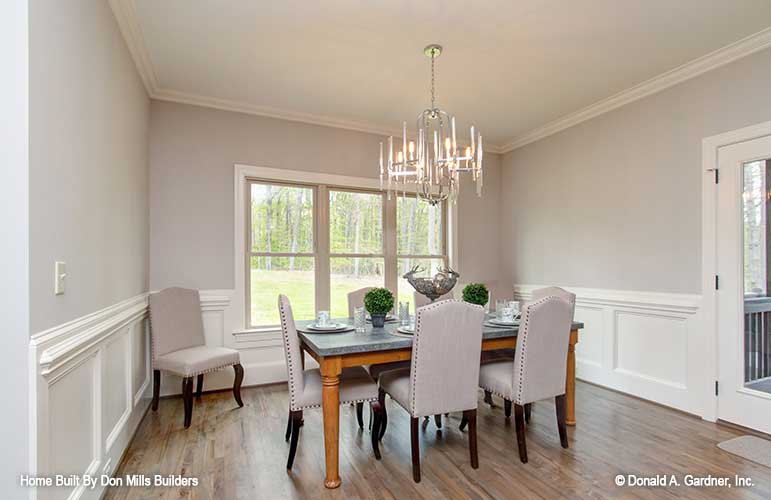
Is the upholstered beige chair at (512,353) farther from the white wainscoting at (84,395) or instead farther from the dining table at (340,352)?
the white wainscoting at (84,395)

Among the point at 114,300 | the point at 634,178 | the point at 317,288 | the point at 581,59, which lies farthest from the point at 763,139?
the point at 114,300

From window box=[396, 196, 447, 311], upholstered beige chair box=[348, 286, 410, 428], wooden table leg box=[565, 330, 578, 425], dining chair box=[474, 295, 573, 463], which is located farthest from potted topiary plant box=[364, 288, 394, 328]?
window box=[396, 196, 447, 311]

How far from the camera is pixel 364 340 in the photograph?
7.82ft

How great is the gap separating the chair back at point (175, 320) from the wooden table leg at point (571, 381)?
3.08 m

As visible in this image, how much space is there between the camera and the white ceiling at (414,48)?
2.45 metres

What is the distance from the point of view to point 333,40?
2787mm

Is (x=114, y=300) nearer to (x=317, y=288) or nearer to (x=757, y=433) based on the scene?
(x=317, y=288)

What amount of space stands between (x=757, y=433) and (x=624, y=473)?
51.1 inches

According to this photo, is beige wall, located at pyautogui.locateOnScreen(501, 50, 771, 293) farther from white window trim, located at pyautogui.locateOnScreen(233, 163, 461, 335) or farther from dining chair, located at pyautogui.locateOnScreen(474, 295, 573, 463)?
white window trim, located at pyautogui.locateOnScreen(233, 163, 461, 335)

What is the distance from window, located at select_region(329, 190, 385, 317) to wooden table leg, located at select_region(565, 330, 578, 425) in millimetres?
2227

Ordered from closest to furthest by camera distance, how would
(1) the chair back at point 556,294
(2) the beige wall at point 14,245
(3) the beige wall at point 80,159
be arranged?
(2) the beige wall at point 14,245
(3) the beige wall at point 80,159
(1) the chair back at point 556,294

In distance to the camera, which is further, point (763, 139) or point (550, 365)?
point (763, 139)

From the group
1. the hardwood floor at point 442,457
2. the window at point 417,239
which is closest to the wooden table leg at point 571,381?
the hardwood floor at point 442,457

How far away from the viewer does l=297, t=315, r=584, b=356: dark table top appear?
7.27 ft
